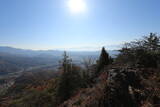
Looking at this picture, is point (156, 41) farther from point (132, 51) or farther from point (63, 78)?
point (63, 78)

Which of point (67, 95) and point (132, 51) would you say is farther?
point (67, 95)

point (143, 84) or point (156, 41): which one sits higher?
point (156, 41)

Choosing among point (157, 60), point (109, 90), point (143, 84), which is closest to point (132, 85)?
point (143, 84)

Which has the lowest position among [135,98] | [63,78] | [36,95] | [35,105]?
[35,105]

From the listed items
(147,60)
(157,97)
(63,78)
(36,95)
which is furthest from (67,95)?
(157,97)

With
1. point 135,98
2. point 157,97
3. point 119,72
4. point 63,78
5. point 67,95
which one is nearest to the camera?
point 157,97

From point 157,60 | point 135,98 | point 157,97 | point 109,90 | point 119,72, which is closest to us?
point 157,97

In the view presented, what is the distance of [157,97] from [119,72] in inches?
96.6

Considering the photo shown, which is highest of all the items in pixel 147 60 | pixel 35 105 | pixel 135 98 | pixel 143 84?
pixel 147 60

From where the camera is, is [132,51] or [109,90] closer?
[109,90]

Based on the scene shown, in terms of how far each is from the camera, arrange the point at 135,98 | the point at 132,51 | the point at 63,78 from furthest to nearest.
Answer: the point at 63,78 → the point at 132,51 → the point at 135,98

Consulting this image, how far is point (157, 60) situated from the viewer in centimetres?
1170

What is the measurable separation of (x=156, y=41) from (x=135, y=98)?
1091cm

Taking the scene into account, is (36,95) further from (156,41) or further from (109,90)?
(156,41)
